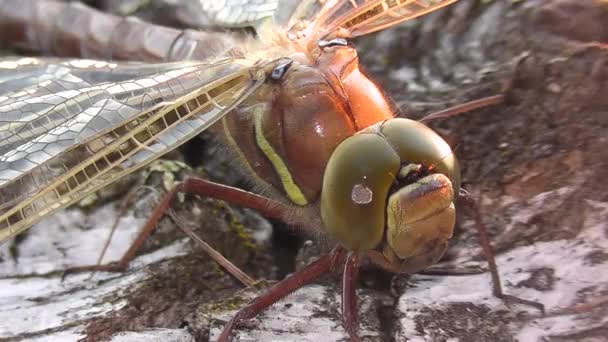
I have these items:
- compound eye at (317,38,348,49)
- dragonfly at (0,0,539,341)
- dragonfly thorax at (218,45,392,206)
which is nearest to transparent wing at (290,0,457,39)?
dragonfly at (0,0,539,341)

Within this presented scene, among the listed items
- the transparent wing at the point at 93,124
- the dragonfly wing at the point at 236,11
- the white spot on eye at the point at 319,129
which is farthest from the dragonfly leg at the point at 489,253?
the dragonfly wing at the point at 236,11

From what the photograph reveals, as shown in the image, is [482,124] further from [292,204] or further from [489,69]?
[292,204]

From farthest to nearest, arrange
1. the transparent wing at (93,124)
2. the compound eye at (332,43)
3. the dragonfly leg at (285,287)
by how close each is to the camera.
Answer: the compound eye at (332,43), the transparent wing at (93,124), the dragonfly leg at (285,287)

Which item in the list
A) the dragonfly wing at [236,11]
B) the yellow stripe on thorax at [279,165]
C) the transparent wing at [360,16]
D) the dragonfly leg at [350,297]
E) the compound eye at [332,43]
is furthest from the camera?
the dragonfly wing at [236,11]

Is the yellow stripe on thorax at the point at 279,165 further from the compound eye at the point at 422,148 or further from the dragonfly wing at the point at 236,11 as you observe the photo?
the dragonfly wing at the point at 236,11

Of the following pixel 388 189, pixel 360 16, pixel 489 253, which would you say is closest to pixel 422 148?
pixel 388 189

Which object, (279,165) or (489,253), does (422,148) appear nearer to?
(489,253)

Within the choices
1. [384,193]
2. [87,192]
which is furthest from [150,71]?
[384,193]
